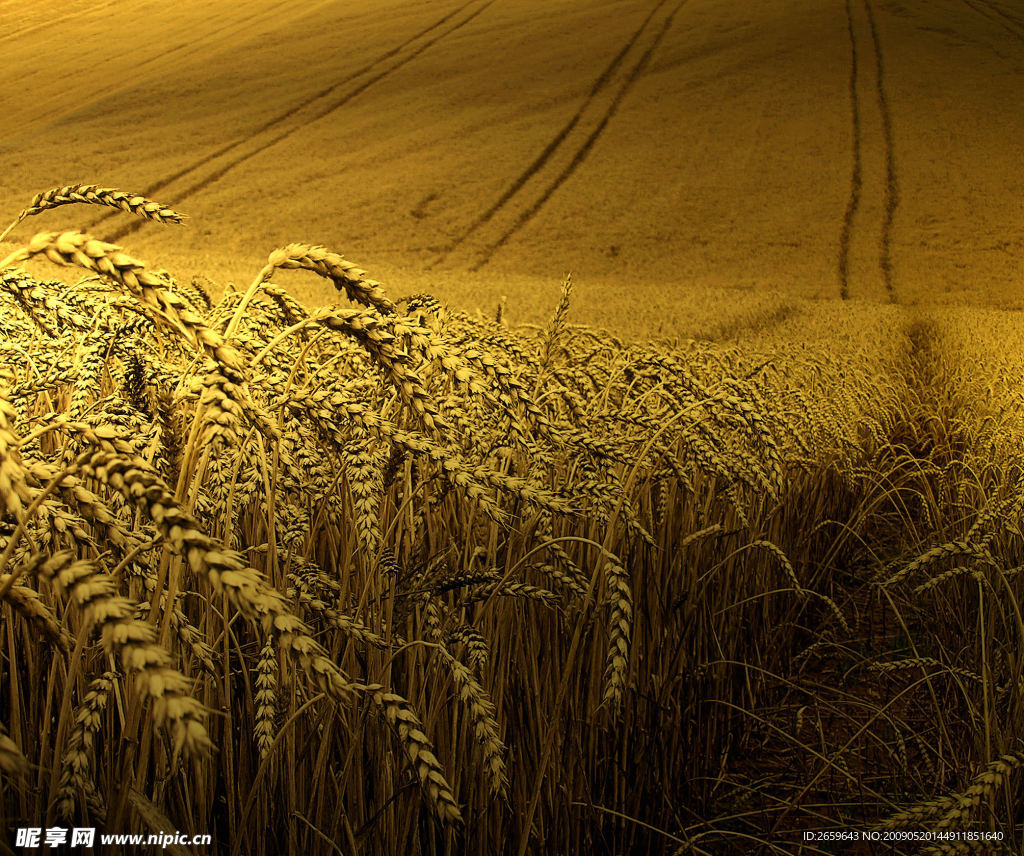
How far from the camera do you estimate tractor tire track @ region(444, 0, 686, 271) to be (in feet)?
59.3

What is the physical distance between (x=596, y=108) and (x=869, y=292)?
1063 centimetres

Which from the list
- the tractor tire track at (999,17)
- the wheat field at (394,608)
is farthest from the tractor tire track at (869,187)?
the wheat field at (394,608)

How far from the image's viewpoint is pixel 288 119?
22812 mm

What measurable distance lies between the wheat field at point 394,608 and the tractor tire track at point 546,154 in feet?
50.7

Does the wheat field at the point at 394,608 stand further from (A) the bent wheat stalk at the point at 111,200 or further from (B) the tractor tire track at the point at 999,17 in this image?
(B) the tractor tire track at the point at 999,17

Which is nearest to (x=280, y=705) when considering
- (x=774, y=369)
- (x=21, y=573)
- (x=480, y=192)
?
(x=21, y=573)

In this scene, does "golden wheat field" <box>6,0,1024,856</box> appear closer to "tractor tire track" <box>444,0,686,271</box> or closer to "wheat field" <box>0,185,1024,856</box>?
"wheat field" <box>0,185,1024,856</box>

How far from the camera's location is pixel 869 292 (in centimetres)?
1592

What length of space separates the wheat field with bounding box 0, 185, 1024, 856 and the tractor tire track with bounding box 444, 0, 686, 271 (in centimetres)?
1535

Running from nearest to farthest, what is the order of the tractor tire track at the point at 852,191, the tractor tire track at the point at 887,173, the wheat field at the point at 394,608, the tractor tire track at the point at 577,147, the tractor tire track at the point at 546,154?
1. the wheat field at the point at 394,608
2. the tractor tire track at the point at 852,191
3. the tractor tire track at the point at 887,173
4. the tractor tire track at the point at 577,147
5. the tractor tire track at the point at 546,154

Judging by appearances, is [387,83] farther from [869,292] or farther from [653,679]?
[653,679]

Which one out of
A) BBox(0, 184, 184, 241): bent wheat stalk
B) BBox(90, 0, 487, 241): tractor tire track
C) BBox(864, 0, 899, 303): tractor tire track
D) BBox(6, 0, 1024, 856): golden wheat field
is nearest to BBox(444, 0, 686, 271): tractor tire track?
BBox(6, 0, 1024, 856): golden wheat field

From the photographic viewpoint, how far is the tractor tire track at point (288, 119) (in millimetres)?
18750

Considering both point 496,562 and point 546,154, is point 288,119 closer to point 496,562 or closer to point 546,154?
point 546,154
